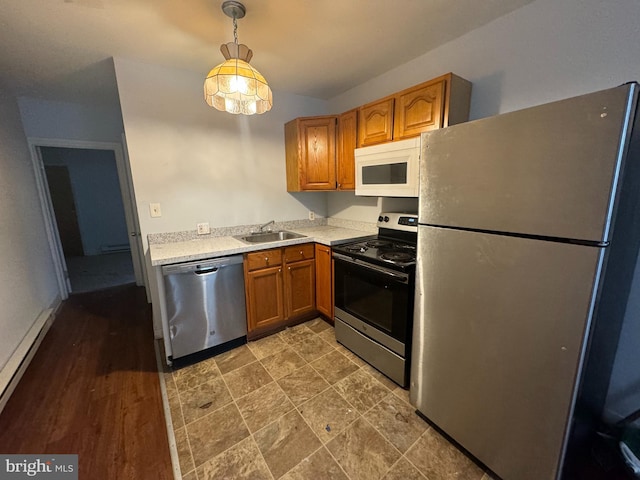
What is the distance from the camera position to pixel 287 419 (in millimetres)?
1598

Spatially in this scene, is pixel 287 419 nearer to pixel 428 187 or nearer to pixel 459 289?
pixel 459 289

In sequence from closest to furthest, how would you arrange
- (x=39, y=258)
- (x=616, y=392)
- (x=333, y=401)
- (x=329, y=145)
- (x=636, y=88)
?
(x=636, y=88) → (x=616, y=392) → (x=333, y=401) → (x=329, y=145) → (x=39, y=258)

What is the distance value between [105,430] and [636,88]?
284cm

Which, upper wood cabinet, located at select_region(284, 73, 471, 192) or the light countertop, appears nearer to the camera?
upper wood cabinet, located at select_region(284, 73, 471, 192)

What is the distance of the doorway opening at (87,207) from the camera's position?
5.27 meters

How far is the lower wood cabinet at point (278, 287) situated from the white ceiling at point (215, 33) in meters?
1.60

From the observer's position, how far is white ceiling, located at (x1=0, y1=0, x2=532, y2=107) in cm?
152

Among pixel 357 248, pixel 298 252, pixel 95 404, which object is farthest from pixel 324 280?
pixel 95 404

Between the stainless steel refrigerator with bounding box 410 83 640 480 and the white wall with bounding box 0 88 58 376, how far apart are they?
313 centimetres

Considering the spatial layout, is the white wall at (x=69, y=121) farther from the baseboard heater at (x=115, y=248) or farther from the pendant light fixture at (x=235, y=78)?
the baseboard heater at (x=115, y=248)

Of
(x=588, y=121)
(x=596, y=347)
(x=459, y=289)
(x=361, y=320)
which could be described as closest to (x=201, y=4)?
(x=588, y=121)

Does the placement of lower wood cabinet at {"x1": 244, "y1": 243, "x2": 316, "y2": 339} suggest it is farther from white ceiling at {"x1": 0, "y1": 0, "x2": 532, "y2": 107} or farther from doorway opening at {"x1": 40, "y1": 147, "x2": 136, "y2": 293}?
doorway opening at {"x1": 40, "y1": 147, "x2": 136, "y2": 293}

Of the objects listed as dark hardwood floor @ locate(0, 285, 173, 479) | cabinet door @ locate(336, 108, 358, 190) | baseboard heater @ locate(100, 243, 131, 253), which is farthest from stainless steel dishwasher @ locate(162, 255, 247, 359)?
baseboard heater @ locate(100, 243, 131, 253)

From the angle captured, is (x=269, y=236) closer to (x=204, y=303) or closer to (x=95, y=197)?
(x=204, y=303)
